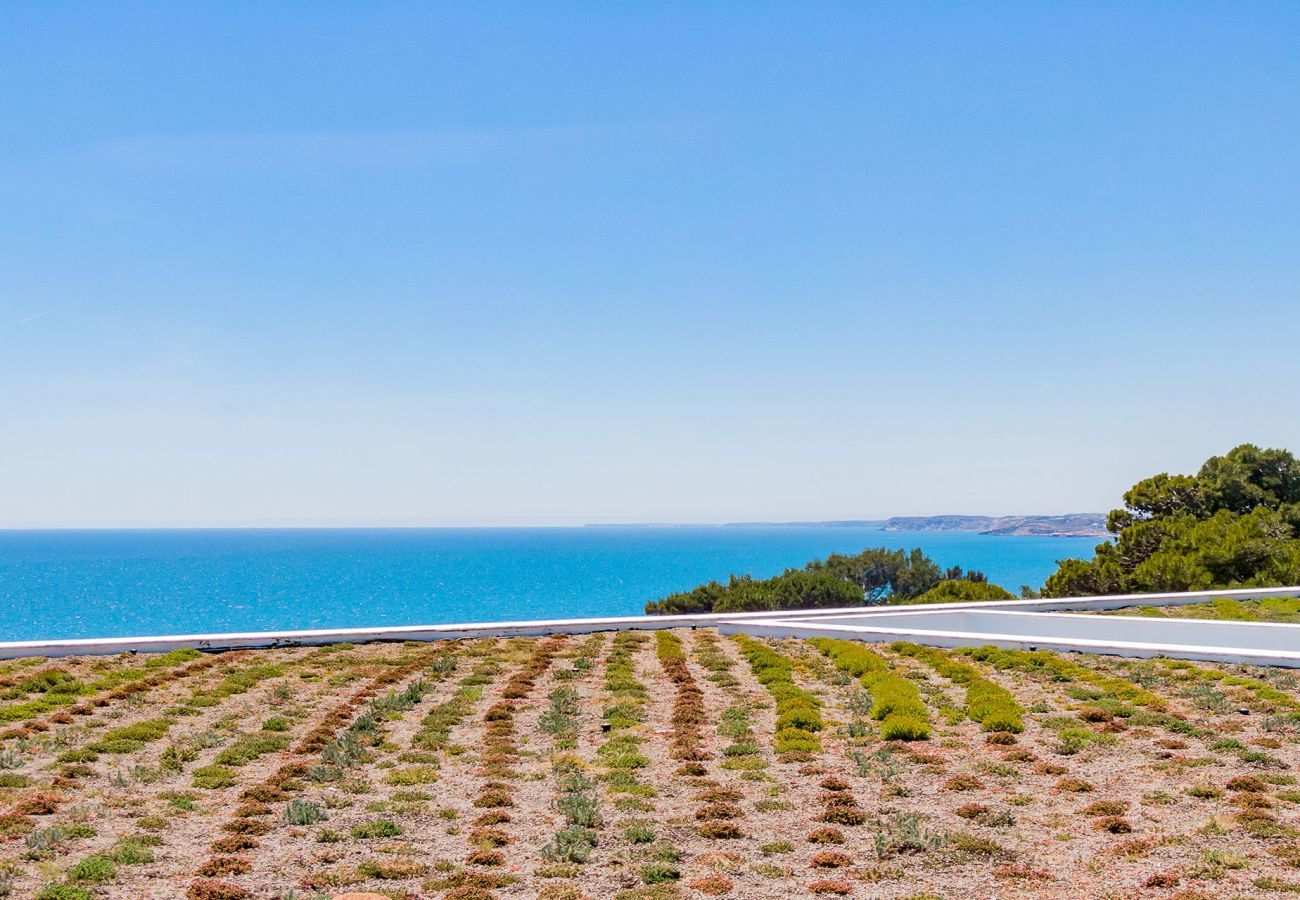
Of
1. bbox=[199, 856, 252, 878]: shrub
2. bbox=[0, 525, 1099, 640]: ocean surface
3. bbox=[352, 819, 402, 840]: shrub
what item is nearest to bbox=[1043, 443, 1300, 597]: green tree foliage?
bbox=[352, 819, 402, 840]: shrub

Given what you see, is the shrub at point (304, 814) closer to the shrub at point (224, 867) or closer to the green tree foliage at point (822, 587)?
the shrub at point (224, 867)

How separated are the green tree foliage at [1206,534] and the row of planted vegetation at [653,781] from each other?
17.1 meters

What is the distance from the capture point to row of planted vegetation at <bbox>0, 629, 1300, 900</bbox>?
891cm

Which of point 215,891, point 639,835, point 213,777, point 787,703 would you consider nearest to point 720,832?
point 639,835

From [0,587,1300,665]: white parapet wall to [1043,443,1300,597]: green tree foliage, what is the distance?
15.6ft

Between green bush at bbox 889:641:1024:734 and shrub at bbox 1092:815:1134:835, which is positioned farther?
green bush at bbox 889:641:1024:734

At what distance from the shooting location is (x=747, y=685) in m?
18.3

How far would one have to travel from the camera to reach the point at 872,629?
2391 cm

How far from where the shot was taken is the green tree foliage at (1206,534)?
1312 inches

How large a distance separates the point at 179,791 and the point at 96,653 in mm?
12218

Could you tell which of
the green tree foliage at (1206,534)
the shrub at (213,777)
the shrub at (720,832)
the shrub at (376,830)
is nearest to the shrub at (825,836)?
the shrub at (720,832)

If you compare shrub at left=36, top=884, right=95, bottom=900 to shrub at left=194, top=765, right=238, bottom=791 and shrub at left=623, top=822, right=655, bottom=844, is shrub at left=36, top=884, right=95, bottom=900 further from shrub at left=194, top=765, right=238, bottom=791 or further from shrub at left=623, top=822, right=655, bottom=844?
shrub at left=623, top=822, right=655, bottom=844

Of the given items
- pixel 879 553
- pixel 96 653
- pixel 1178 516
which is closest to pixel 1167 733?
pixel 96 653

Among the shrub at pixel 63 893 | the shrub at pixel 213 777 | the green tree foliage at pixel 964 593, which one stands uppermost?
the green tree foliage at pixel 964 593
